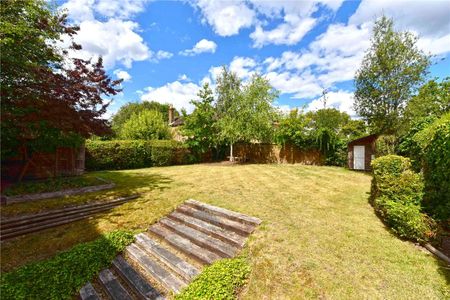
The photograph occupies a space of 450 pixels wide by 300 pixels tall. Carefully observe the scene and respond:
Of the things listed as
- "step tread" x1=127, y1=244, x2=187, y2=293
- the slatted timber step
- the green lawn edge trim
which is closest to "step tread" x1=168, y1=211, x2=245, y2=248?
"step tread" x1=127, y1=244, x2=187, y2=293

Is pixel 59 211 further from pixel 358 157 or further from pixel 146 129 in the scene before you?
pixel 358 157

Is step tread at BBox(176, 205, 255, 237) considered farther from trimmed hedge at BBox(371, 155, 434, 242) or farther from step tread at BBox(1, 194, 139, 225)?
trimmed hedge at BBox(371, 155, 434, 242)

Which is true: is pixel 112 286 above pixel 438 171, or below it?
below

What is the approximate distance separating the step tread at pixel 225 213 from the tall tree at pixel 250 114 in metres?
12.8

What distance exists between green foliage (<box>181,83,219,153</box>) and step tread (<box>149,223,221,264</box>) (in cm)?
1493

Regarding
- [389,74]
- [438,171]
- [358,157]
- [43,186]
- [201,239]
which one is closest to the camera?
[201,239]

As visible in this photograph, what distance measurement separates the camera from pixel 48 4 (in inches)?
367

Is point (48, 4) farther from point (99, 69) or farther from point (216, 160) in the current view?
point (216, 160)

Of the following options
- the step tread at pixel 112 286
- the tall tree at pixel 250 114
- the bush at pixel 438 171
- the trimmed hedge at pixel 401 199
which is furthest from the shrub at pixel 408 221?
the tall tree at pixel 250 114

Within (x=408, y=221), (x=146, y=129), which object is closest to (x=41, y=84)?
(x=408, y=221)

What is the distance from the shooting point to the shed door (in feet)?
56.5

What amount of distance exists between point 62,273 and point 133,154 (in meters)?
13.2

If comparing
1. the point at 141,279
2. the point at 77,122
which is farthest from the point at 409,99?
the point at 77,122

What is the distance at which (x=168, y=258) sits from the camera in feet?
15.9
